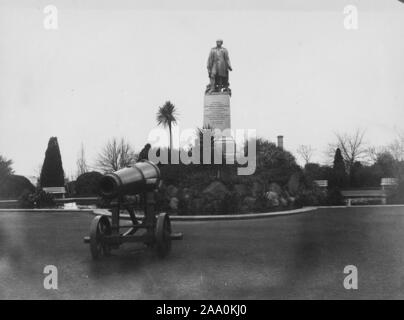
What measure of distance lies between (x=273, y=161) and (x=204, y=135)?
326 centimetres

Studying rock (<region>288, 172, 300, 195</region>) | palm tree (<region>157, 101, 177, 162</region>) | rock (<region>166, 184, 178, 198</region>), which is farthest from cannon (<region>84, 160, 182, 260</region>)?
palm tree (<region>157, 101, 177, 162</region>)

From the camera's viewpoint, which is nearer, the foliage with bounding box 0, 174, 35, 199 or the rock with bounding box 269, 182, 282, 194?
the rock with bounding box 269, 182, 282, 194

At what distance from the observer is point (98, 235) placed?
6.91 metres

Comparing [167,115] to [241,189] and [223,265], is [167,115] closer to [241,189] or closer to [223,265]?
[241,189]

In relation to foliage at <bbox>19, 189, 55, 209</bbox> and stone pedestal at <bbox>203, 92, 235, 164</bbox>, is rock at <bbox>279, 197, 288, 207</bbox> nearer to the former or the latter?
stone pedestal at <bbox>203, 92, 235, 164</bbox>

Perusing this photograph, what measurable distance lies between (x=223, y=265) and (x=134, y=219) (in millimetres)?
1733

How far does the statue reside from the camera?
58.0 ft

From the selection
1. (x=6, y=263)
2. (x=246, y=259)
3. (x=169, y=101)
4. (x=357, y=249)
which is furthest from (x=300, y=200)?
(x=169, y=101)

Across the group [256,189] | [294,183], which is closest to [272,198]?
[256,189]

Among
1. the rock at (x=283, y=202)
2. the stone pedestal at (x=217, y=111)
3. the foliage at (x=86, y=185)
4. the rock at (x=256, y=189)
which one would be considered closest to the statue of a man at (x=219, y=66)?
the stone pedestal at (x=217, y=111)

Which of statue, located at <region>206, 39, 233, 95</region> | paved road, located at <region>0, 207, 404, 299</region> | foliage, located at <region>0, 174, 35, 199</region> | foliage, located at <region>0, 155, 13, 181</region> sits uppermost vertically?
statue, located at <region>206, 39, 233, 95</region>

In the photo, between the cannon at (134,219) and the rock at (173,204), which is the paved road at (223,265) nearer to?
the cannon at (134,219)

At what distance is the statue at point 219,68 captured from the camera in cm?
1767
